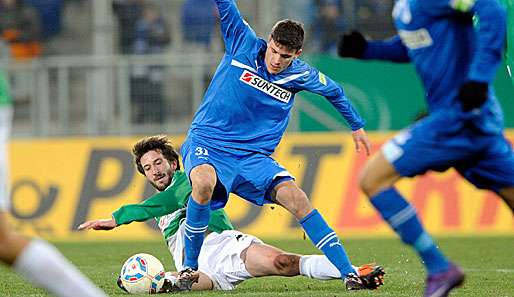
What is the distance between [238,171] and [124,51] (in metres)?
8.72

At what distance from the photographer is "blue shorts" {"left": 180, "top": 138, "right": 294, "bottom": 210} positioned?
8.71m

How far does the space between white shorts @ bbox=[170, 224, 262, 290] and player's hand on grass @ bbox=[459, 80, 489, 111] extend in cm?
299

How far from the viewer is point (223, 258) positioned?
341 inches

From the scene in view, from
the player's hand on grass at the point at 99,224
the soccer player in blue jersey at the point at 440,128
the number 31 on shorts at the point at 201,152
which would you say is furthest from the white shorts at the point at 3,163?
the number 31 on shorts at the point at 201,152

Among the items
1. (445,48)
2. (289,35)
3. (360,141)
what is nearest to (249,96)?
(289,35)

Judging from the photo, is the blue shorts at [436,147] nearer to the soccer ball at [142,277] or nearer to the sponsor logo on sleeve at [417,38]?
the sponsor logo on sleeve at [417,38]

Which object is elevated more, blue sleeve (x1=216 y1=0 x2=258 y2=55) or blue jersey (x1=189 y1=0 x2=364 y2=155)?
blue sleeve (x1=216 y1=0 x2=258 y2=55)

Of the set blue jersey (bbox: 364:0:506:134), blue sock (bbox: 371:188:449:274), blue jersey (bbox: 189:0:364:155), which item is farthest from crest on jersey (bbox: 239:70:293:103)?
blue sock (bbox: 371:188:449:274)

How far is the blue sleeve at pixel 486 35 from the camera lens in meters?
6.11

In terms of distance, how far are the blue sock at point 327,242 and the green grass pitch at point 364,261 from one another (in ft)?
0.61

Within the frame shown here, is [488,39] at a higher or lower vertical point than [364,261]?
→ higher

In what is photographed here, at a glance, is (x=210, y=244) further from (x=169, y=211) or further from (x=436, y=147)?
(x=436, y=147)

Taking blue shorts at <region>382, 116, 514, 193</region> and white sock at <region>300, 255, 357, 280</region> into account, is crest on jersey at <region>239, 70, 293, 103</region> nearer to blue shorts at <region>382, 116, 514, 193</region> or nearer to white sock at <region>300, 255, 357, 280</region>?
white sock at <region>300, 255, 357, 280</region>

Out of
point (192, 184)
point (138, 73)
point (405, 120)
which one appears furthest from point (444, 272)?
point (138, 73)
